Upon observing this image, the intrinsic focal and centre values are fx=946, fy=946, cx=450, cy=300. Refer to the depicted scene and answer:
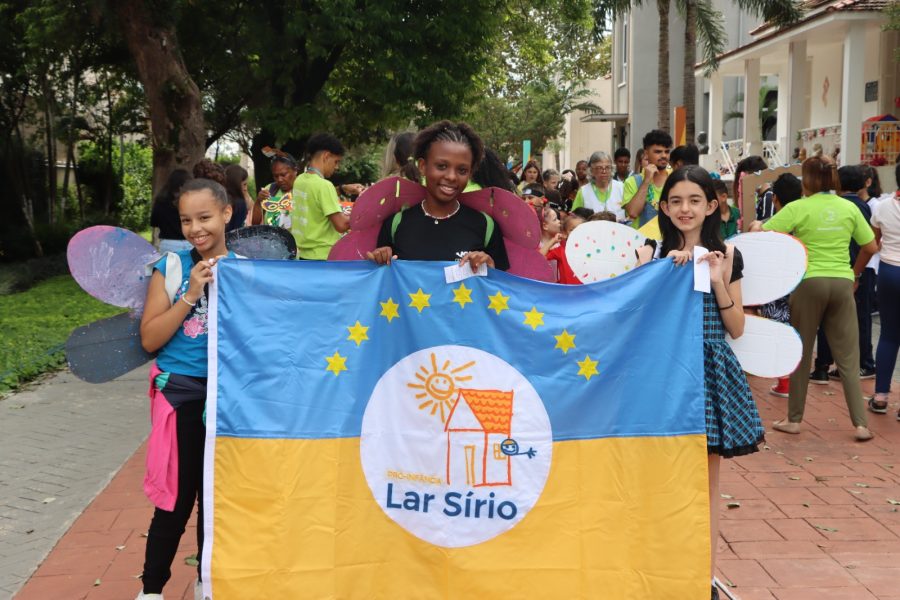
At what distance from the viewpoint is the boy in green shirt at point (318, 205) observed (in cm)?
676

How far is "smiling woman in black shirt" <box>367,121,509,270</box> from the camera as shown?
3811 mm

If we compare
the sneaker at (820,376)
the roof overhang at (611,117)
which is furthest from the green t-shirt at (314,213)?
the roof overhang at (611,117)

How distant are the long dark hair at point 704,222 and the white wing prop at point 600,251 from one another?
0.32 m

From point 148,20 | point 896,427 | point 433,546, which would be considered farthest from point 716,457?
point 148,20

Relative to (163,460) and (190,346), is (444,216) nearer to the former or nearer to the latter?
(190,346)

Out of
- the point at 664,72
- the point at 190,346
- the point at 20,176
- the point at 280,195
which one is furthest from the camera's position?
the point at 664,72

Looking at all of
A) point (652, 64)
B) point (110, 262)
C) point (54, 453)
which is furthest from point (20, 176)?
point (652, 64)

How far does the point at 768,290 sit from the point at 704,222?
1.23 feet

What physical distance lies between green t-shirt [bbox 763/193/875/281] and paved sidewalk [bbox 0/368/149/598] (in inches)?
196

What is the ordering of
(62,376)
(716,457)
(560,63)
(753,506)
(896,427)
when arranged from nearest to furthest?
(716,457) → (753,506) → (896,427) → (62,376) → (560,63)

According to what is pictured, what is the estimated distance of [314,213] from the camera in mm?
6859

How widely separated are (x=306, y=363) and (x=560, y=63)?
1804 inches

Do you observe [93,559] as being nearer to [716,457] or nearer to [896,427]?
[716,457]

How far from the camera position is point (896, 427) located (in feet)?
23.1
